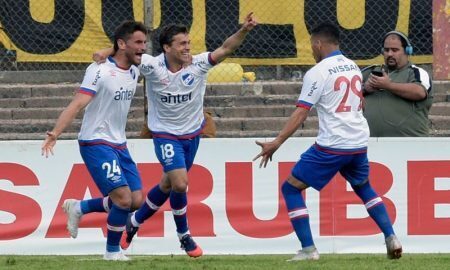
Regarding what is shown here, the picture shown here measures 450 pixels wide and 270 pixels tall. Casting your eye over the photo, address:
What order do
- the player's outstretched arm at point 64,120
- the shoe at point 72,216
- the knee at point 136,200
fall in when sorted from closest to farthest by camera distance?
the player's outstretched arm at point 64,120 < the knee at point 136,200 < the shoe at point 72,216

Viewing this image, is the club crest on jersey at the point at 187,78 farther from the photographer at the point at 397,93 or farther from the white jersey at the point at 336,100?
the photographer at the point at 397,93

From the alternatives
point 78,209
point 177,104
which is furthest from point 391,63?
point 78,209

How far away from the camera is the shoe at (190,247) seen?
10.8m

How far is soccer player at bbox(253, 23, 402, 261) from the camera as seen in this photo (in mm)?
9914

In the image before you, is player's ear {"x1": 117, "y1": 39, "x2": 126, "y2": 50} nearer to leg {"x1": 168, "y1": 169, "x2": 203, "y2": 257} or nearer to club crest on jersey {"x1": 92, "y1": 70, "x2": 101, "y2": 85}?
club crest on jersey {"x1": 92, "y1": 70, "x2": 101, "y2": 85}

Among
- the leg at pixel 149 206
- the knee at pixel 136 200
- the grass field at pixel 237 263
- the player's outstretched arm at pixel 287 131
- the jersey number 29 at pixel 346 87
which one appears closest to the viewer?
the grass field at pixel 237 263

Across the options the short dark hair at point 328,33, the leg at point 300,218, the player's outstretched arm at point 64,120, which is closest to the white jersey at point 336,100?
the short dark hair at point 328,33

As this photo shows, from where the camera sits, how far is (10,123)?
14156 mm

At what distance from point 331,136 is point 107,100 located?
75.0 inches

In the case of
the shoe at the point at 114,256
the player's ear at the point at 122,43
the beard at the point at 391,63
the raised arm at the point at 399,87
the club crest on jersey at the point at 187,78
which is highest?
the player's ear at the point at 122,43

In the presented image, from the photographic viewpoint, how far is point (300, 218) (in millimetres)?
10125

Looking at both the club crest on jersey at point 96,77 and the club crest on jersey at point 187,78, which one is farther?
the club crest on jersey at point 187,78

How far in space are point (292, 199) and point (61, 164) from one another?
280 centimetres

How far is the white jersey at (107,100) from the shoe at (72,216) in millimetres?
829
